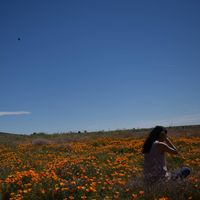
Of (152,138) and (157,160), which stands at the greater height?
(152,138)

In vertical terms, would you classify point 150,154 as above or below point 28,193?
above

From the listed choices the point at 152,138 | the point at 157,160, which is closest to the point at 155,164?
the point at 157,160

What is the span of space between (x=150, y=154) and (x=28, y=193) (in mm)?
2596

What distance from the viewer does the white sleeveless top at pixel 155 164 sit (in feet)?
21.6

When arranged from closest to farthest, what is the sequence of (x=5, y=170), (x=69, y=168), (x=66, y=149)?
(x=69, y=168) < (x=5, y=170) < (x=66, y=149)

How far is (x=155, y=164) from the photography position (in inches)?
266

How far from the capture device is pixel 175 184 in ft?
18.1

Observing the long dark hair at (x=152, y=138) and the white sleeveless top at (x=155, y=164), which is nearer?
the white sleeveless top at (x=155, y=164)

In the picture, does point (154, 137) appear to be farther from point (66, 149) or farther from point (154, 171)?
point (66, 149)

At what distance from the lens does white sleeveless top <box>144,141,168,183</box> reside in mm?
6590

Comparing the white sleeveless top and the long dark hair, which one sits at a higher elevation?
the long dark hair

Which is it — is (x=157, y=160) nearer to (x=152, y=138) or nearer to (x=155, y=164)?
(x=155, y=164)

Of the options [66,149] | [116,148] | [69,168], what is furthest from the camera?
[66,149]

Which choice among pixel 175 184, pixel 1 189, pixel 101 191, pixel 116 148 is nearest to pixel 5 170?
pixel 1 189
